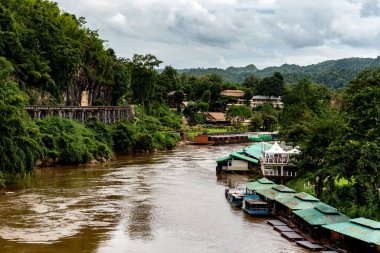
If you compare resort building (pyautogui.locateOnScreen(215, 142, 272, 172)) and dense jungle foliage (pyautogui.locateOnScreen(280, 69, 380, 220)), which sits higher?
dense jungle foliage (pyautogui.locateOnScreen(280, 69, 380, 220))

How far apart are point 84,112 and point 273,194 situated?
4844cm

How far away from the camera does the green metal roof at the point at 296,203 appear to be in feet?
113

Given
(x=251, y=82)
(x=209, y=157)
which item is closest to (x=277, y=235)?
(x=209, y=157)

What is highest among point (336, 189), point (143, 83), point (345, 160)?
point (143, 83)

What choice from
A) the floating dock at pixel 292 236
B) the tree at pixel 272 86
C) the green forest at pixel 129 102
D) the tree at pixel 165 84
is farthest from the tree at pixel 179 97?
the floating dock at pixel 292 236

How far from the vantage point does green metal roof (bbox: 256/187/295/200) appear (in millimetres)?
38125

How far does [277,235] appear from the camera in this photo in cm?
3344

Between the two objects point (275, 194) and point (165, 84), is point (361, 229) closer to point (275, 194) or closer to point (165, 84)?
point (275, 194)

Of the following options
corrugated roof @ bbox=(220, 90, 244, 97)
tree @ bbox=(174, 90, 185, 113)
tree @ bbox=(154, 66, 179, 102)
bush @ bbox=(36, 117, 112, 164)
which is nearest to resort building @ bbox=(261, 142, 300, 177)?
bush @ bbox=(36, 117, 112, 164)

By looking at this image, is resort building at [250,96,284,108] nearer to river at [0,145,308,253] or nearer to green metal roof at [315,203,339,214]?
river at [0,145,308,253]

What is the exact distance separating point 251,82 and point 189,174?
132828 mm

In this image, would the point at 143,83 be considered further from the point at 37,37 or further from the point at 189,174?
the point at 189,174

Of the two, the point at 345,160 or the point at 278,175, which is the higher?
the point at 345,160

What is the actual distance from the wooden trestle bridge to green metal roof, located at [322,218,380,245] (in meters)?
47.3
